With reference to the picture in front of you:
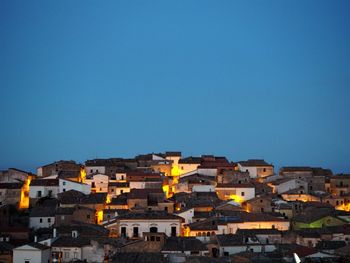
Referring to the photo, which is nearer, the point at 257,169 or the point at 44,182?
the point at 44,182

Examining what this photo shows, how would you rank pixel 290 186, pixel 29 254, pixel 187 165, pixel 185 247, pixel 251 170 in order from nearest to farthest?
pixel 29 254 → pixel 185 247 → pixel 290 186 → pixel 251 170 → pixel 187 165

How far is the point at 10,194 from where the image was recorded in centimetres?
5241

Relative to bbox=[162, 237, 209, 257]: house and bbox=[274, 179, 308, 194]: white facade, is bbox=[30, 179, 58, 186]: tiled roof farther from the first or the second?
bbox=[274, 179, 308, 194]: white facade

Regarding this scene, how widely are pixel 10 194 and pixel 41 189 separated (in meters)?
3.18

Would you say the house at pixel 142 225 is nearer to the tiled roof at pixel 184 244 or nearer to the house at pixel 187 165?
the tiled roof at pixel 184 244

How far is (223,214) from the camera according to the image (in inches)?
1806

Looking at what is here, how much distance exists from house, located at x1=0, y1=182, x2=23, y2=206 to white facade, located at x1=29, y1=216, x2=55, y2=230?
6594mm

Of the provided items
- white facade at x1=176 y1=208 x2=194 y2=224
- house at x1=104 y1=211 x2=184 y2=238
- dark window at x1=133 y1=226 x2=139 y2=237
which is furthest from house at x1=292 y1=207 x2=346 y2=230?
dark window at x1=133 y1=226 x2=139 y2=237

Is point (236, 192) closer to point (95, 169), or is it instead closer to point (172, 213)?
point (172, 213)

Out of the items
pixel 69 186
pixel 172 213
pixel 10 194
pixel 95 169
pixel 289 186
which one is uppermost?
pixel 95 169

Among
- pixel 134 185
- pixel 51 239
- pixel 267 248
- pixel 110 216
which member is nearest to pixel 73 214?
pixel 110 216

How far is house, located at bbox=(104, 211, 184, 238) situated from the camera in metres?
42.9

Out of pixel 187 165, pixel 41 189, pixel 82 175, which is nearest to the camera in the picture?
pixel 41 189

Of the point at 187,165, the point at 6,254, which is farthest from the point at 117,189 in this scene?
the point at 6,254
